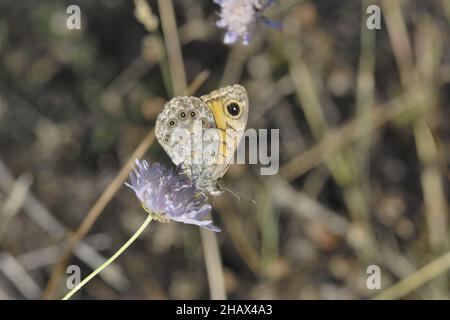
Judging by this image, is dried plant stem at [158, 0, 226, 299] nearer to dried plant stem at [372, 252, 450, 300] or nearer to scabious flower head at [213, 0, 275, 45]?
scabious flower head at [213, 0, 275, 45]

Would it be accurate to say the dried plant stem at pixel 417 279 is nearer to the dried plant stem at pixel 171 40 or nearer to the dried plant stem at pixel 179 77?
the dried plant stem at pixel 179 77

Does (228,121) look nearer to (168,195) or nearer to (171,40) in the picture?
(168,195)

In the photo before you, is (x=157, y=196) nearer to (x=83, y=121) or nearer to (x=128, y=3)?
(x=83, y=121)

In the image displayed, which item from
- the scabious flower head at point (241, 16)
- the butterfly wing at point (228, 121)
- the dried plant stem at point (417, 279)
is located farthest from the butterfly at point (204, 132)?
the dried plant stem at point (417, 279)

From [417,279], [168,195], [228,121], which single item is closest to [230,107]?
[228,121]

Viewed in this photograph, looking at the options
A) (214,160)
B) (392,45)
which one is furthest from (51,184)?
(392,45)

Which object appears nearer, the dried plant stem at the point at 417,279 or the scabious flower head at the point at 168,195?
the scabious flower head at the point at 168,195
